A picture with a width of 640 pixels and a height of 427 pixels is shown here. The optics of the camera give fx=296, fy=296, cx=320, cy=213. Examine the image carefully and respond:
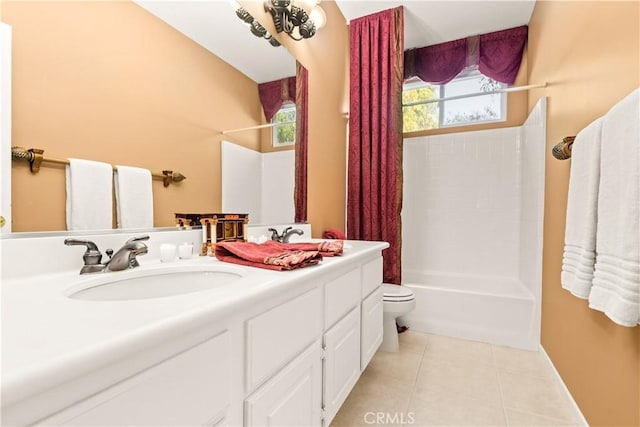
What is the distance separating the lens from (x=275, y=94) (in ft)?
5.43

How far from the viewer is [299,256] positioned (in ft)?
3.26

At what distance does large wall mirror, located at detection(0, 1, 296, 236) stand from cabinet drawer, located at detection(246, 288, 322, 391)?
0.65m

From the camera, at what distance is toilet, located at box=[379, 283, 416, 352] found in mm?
2006

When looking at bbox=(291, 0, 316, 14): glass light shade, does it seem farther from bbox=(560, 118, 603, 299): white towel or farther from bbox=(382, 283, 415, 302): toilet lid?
bbox=(382, 283, 415, 302): toilet lid

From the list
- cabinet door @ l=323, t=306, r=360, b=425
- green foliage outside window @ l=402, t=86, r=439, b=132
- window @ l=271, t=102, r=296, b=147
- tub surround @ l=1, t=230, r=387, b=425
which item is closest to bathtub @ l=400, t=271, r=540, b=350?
cabinet door @ l=323, t=306, r=360, b=425

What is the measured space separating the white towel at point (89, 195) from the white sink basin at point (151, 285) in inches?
9.5

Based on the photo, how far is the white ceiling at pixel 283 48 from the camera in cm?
122

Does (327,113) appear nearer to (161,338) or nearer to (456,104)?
(456,104)

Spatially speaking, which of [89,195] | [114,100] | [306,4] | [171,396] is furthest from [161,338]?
[306,4]

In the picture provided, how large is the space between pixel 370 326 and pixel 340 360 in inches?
16.1

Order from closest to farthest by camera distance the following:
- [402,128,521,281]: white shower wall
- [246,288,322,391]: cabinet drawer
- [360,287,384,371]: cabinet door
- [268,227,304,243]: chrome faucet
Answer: [246,288,322,391]: cabinet drawer → [360,287,384,371]: cabinet door → [268,227,304,243]: chrome faucet → [402,128,521,281]: white shower wall

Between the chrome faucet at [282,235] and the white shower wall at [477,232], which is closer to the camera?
the chrome faucet at [282,235]

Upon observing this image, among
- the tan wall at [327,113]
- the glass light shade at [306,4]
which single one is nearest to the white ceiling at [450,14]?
the tan wall at [327,113]

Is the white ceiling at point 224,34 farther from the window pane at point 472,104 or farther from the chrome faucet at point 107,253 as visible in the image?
the window pane at point 472,104
